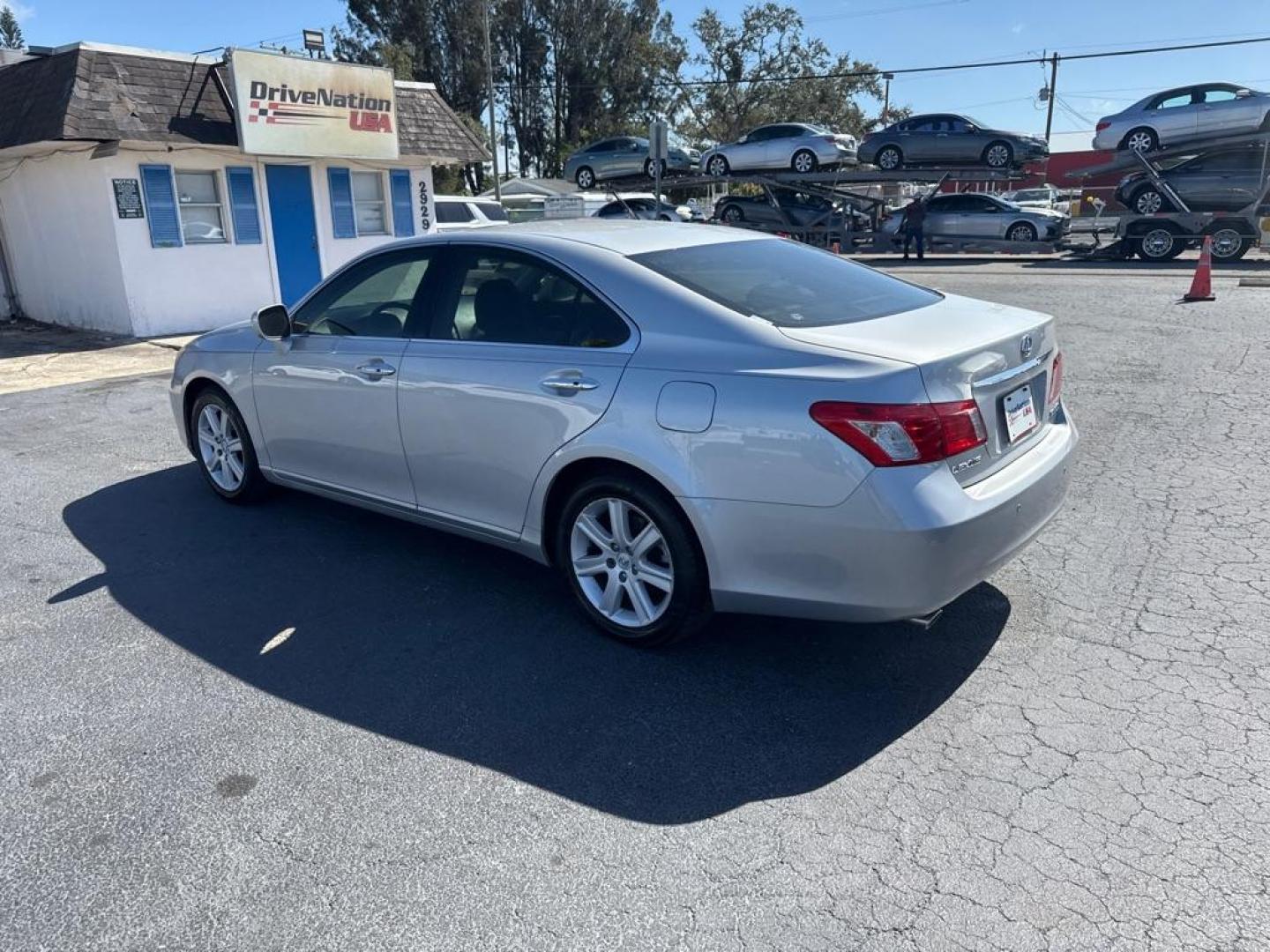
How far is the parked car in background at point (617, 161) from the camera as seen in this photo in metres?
26.3

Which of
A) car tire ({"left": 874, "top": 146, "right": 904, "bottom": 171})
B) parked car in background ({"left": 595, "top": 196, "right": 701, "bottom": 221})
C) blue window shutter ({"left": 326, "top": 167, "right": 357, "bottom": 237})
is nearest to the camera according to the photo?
blue window shutter ({"left": 326, "top": 167, "right": 357, "bottom": 237})

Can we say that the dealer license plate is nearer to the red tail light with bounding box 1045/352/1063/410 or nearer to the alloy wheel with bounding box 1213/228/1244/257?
the red tail light with bounding box 1045/352/1063/410

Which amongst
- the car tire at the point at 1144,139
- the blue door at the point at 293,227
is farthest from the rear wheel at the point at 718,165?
the blue door at the point at 293,227

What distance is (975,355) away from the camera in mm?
3291

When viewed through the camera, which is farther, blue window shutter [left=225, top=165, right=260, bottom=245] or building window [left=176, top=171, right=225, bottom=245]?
blue window shutter [left=225, top=165, right=260, bottom=245]

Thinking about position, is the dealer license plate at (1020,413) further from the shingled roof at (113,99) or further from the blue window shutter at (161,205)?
the blue window shutter at (161,205)

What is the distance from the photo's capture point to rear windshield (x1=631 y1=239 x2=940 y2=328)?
367 cm

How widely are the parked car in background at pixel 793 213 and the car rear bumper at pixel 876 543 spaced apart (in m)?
23.3

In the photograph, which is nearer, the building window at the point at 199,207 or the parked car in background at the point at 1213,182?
the building window at the point at 199,207

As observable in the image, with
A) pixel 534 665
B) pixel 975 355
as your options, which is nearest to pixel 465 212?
pixel 534 665

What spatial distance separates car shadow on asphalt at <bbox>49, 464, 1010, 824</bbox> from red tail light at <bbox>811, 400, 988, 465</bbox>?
0.94 meters

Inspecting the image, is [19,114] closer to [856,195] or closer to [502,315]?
[502,315]

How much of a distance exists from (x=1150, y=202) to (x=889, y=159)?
6146 mm

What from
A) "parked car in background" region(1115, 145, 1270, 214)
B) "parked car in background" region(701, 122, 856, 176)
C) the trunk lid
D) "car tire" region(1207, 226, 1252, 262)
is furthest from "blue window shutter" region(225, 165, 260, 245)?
"car tire" region(1207, 226, 1252, 262)
